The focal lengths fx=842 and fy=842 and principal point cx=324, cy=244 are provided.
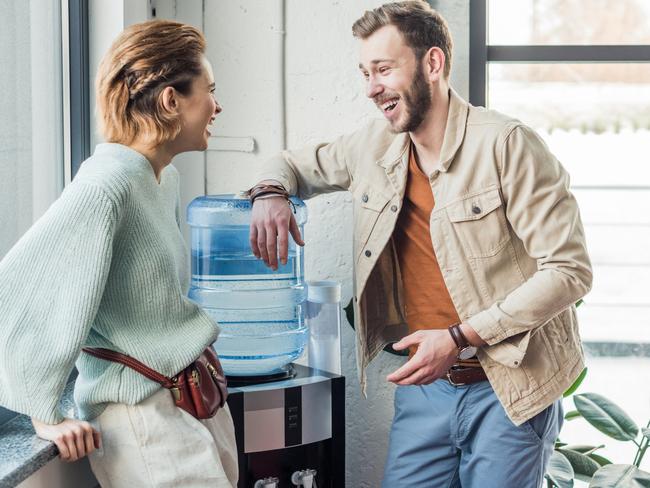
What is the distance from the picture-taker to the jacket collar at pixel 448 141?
203 cm

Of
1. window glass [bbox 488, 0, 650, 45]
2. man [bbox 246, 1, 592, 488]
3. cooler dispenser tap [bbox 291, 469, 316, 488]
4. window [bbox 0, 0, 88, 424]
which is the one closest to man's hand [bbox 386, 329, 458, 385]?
man [bbox 246, 1, 592, 488]

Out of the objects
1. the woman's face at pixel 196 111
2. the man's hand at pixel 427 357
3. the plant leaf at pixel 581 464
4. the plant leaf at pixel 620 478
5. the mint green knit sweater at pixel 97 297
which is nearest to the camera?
the mint green knit sweater at pixel 97 297

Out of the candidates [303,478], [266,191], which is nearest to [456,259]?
[266,191]

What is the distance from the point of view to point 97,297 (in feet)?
4.50

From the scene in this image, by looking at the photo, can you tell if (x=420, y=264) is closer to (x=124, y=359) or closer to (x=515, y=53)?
(x=124, y=359)

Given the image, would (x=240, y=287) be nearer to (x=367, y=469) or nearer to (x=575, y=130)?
(x=367, y=469)

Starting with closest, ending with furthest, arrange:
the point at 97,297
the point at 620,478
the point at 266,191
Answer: the point at 97,297 < the point at 266,191 < the point at 620,478

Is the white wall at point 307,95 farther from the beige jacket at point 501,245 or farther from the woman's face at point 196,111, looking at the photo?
the woman's face at point 196,111

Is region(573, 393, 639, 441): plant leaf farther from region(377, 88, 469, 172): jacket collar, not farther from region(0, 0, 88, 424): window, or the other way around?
region(0, 0, 88, 424): window

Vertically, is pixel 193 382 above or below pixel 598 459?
above

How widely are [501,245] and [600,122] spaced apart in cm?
118

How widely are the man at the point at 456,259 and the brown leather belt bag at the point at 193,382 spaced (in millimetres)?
451

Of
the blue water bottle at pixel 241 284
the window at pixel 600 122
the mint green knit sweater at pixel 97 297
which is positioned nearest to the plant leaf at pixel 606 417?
the window at pixel 600 122

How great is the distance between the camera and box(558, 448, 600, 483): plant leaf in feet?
8.60
